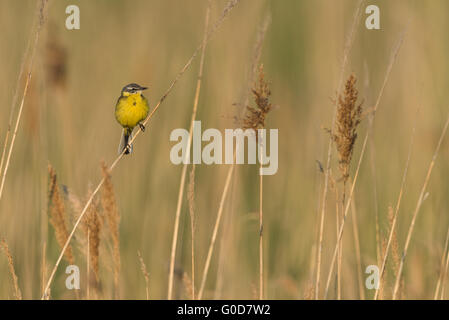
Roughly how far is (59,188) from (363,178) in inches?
99.3

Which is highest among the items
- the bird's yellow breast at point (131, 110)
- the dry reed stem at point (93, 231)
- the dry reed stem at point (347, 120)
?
the bird's yellow breast at point (131, 110)

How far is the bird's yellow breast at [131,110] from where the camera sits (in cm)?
364

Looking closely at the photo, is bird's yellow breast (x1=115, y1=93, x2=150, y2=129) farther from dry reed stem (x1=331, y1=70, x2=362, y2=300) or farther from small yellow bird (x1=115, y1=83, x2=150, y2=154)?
dry reed stem (x1=331, y1=70, x2=362, y2=300)

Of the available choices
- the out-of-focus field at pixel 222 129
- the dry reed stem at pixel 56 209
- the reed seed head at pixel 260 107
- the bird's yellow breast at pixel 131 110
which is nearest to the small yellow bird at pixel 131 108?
the bird's yellow breast at pixel 131 110

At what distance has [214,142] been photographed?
4383 mm

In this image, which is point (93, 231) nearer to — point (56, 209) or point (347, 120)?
point (56, 209)

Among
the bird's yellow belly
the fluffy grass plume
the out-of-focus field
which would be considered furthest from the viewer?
the out-of-focus field

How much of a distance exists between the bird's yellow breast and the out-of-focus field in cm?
36

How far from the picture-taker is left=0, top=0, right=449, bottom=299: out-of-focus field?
13.3ft

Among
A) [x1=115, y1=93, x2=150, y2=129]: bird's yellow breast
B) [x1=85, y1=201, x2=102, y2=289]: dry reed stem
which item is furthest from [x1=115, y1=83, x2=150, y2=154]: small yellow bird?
[x1=85, y1=201, x2=102, y2=289]: dry reed stem

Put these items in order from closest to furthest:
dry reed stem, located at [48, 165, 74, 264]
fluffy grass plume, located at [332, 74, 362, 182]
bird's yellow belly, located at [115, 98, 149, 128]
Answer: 1. fluffy grass plume, located at [332, 74, 362, 182]
2. dry reed stem, located at [48, 165, 74, 264]
3. bird's yellow belly, located at [115, 98, 149, 128]

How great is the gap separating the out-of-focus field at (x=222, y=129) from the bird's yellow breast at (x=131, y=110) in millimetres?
358

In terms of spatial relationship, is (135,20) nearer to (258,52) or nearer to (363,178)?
(363,178)

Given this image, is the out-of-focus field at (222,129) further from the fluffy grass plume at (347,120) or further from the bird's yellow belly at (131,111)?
the fluffy grass plume at (347,120)
